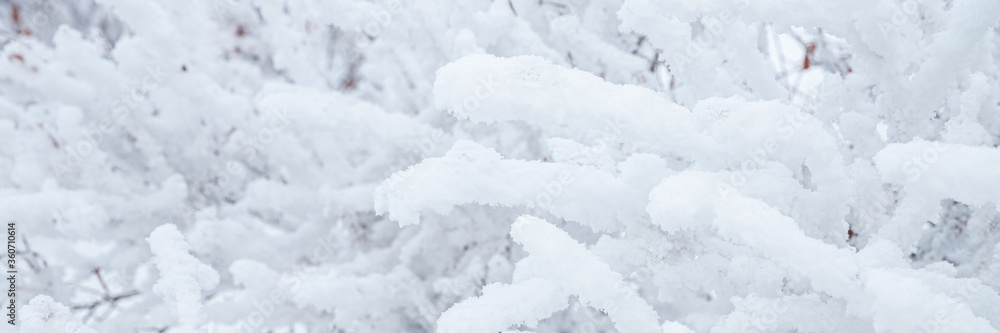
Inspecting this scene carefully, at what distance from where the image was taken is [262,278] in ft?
5.34

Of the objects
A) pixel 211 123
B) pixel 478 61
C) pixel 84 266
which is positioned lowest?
pixel 84 266

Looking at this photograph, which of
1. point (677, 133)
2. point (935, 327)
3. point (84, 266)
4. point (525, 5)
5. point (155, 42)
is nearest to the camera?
point (935, 327)

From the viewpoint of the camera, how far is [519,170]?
3.14ft

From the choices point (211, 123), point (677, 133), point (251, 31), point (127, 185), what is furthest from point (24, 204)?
point (677, 133)

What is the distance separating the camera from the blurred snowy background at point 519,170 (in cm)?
82

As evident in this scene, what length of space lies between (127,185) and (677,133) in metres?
1.91

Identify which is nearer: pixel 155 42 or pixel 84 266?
pixel 155 42

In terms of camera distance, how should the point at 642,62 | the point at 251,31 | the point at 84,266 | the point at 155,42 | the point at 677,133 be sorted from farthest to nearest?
the point at 251,31 → the point at 84,266 → the point at 155,42 → the point at 642,62 → the point at 677,133

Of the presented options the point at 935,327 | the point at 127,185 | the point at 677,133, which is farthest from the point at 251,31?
the point at 935,327

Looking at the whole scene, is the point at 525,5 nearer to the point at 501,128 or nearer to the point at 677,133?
the point at 501,128

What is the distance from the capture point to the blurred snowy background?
2.69 ft

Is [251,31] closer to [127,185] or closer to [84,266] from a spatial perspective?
[127,185]

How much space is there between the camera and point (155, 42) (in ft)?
6.29

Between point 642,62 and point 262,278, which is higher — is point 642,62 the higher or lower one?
the higher one
